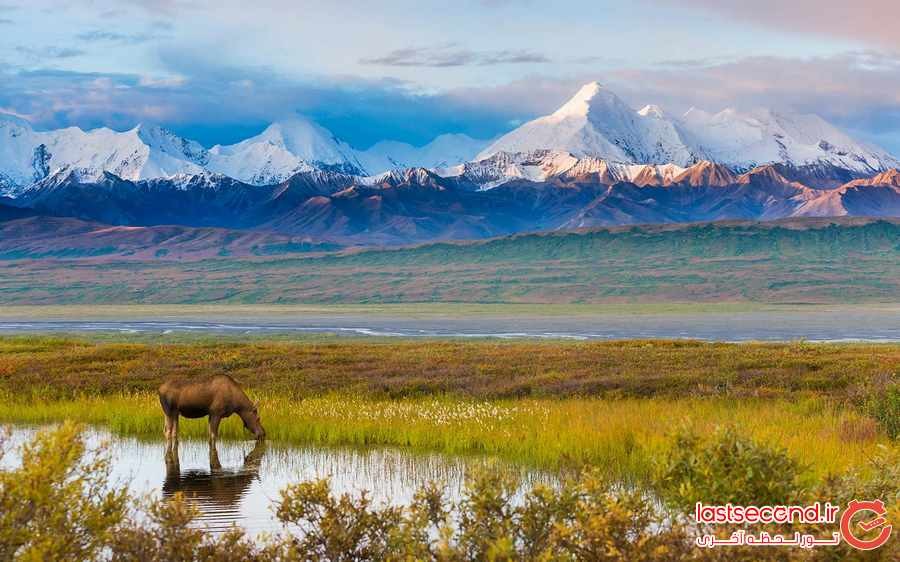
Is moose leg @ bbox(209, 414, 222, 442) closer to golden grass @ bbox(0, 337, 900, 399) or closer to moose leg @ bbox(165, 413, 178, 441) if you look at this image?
moose leg @ bbox(165, 413, 178, 441)

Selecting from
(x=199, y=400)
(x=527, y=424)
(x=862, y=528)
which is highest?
(x=862, y=528)

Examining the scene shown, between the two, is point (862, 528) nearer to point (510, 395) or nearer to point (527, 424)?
point (527, 424)

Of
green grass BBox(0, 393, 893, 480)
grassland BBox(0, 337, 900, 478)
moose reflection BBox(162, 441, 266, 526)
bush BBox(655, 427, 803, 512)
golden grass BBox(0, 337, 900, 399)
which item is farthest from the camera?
golden grass BBox(0, 337, 900, 399)

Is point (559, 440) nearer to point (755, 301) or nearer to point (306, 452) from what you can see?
point (306, 452)

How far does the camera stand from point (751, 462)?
40.2 feet

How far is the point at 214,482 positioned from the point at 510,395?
1510cm

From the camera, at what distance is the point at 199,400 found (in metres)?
22.2

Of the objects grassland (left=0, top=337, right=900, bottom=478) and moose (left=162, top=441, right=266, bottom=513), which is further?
grassland (left=0, top=337, right=900, bottom=478)

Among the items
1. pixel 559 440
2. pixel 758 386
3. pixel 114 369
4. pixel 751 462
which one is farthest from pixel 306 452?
pixel 114 369

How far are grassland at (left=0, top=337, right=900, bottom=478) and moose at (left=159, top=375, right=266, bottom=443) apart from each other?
2.27 meters

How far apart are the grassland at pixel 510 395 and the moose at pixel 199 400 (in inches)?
89.2

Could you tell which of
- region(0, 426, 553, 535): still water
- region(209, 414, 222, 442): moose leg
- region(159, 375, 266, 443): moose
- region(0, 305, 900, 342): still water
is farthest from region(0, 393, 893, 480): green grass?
region(0, 305, 900, 342): still water

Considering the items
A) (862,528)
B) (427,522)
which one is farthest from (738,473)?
(427,522)

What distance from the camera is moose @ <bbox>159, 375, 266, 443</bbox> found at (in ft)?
72.5
